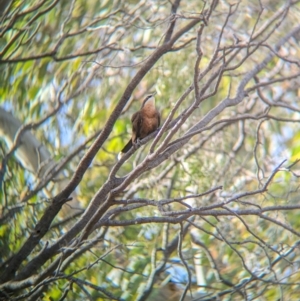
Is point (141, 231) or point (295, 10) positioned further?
point (295, 10)

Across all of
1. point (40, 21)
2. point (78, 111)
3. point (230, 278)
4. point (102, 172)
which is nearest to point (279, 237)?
point (230, 278)

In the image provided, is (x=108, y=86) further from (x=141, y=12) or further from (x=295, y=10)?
(x=295, y=10)

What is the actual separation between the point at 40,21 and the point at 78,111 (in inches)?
36.2

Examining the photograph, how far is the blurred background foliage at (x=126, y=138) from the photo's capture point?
5.78m

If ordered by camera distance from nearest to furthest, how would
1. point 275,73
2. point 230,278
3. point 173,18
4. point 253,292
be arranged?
point 173,18 → point 253,292 → point 230,278 → point 275,73

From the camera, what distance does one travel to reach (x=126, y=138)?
704 centimetres

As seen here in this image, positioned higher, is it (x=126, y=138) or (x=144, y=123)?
(x=126, y=138)

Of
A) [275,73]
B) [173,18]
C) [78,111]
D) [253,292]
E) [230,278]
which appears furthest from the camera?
[275,73]

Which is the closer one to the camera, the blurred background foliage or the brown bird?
the brown bird

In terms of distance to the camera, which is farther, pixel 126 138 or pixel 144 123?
pixel 126 138

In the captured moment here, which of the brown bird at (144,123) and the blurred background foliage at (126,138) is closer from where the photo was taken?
the brown bird at (144,123)

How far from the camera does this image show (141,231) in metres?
6.27

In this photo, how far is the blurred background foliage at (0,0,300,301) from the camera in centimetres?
578

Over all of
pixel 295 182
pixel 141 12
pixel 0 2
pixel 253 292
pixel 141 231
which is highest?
pixel 141 12
